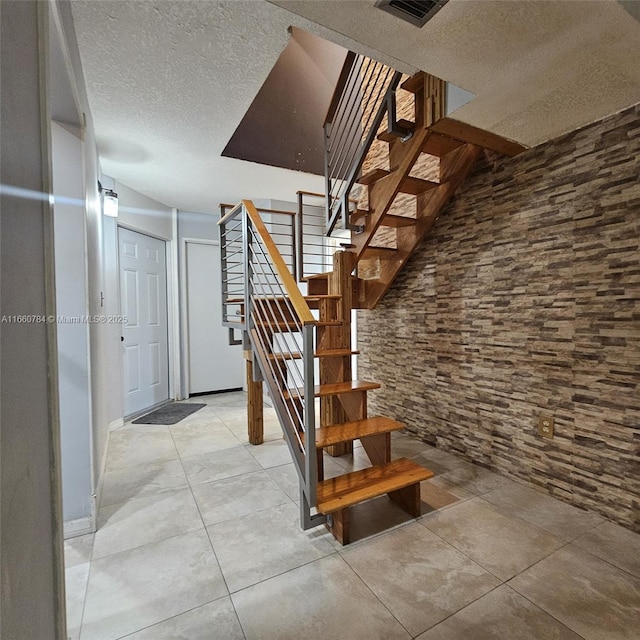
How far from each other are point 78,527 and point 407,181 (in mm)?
2732

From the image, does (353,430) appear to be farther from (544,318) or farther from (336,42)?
(336,42)

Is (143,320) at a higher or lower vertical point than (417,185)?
lower

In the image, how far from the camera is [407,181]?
2.22 metres

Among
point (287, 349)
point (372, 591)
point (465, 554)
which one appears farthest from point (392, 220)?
point (372, 591)

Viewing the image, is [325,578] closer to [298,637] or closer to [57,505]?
[298,637]

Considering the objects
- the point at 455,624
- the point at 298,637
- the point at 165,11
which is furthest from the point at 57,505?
the point at 165,11

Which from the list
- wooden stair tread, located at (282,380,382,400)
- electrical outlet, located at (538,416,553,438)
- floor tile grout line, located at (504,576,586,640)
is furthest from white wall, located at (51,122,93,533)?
electrical outlet, located at (538,416,553,438)

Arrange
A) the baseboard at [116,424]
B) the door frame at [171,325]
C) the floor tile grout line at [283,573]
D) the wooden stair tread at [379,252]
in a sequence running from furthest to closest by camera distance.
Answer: the door frame at [171,325], the baseboard at [116,424], the wooden stair tread at [379,252], the floor tile grout line at [283,573]

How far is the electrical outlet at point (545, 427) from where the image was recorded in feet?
6.25

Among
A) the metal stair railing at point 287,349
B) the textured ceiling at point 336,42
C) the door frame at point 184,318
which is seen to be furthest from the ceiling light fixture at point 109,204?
the door frame at point 184,318

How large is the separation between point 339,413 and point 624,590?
162cm

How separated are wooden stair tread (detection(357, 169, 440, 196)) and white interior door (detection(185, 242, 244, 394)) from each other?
2805 millimetres

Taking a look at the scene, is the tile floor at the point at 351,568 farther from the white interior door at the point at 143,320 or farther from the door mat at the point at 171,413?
the white interior door at the point at 143,320

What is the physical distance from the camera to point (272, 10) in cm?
155
